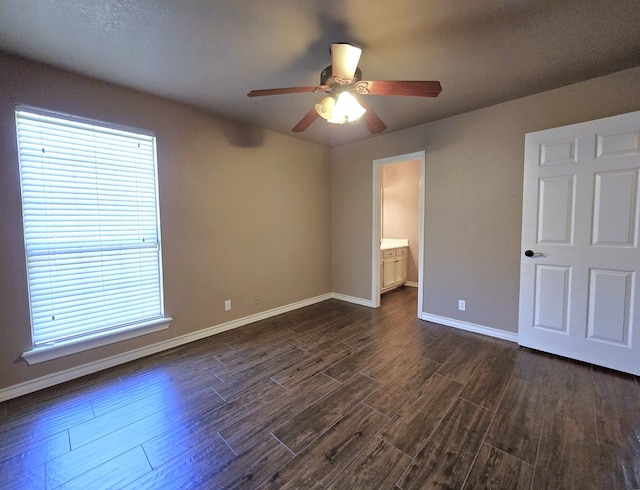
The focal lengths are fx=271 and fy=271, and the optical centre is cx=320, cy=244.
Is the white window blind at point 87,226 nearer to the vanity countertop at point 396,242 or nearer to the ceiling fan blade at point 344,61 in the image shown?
the ceiling fan blade at point 344,61

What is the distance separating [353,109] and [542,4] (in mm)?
1190

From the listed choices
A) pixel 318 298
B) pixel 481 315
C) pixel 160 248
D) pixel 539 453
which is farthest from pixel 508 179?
pixel 160 248

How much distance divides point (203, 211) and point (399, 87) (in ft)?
7.62

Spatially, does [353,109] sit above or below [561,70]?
below

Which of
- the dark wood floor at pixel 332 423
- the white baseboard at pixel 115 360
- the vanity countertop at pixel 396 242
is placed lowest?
the dark wood floor at pixel 332 423

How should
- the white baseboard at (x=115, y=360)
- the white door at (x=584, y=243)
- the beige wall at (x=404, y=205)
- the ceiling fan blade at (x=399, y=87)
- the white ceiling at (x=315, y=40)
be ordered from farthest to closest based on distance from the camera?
1. the beige wall at (x=404, y=205)
2. the white door at (x=584, y=243)
3. the white baseboard at (x=115, y=360)
4. the ceiling fan blade at (x=399, y=87)
5. the white ceiling at (x=315, y=40)

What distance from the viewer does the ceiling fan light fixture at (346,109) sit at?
1.90 m

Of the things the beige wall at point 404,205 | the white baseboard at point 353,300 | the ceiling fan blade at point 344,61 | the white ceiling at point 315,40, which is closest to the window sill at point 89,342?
the white ceiling at point 315,40

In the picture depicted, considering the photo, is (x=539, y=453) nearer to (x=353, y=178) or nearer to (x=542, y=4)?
(x=542, y=4)

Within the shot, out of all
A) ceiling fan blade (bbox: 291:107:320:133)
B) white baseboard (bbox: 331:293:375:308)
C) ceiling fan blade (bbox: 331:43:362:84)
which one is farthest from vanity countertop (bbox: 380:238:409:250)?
ceiling fan blade (bbox: 331:43:362:84)

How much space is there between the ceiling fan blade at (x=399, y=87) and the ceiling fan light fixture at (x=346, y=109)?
8 cm

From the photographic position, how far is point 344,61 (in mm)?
1698

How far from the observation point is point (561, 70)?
7.30 feet

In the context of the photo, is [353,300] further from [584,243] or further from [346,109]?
[346,109]
